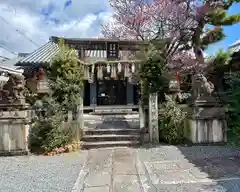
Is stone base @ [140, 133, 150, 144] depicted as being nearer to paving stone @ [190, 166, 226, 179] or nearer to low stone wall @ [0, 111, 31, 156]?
paving stone @ [190, 166, 226, 179]

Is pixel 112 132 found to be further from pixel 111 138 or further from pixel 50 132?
pixel 50 132

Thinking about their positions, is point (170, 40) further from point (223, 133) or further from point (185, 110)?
point (223, 133)

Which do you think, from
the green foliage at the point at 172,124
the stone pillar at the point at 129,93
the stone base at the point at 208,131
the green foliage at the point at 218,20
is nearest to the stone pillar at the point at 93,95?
the stone pillar at the point at 129,93

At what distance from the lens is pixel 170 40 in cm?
1077

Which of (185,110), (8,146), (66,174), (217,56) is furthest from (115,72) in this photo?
(66,174)

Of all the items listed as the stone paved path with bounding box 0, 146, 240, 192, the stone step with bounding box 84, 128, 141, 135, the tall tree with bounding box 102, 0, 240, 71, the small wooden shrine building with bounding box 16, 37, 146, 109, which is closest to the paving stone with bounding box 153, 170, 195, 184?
the stone paved path with bounding box 0, 146, 240, 192

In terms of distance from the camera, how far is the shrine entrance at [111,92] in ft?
50.9

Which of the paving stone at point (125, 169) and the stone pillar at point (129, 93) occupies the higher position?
the stone pillar at point (129, 93)

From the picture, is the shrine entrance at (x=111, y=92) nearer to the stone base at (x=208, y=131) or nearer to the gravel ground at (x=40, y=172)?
the stone base at (x=208, y=131)

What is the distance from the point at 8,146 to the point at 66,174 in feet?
8.66

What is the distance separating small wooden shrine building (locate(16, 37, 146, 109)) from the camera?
1024 cm

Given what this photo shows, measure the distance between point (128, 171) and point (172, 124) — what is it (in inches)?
109

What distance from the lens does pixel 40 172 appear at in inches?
211

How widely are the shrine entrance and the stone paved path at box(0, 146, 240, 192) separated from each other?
27.8 feet
